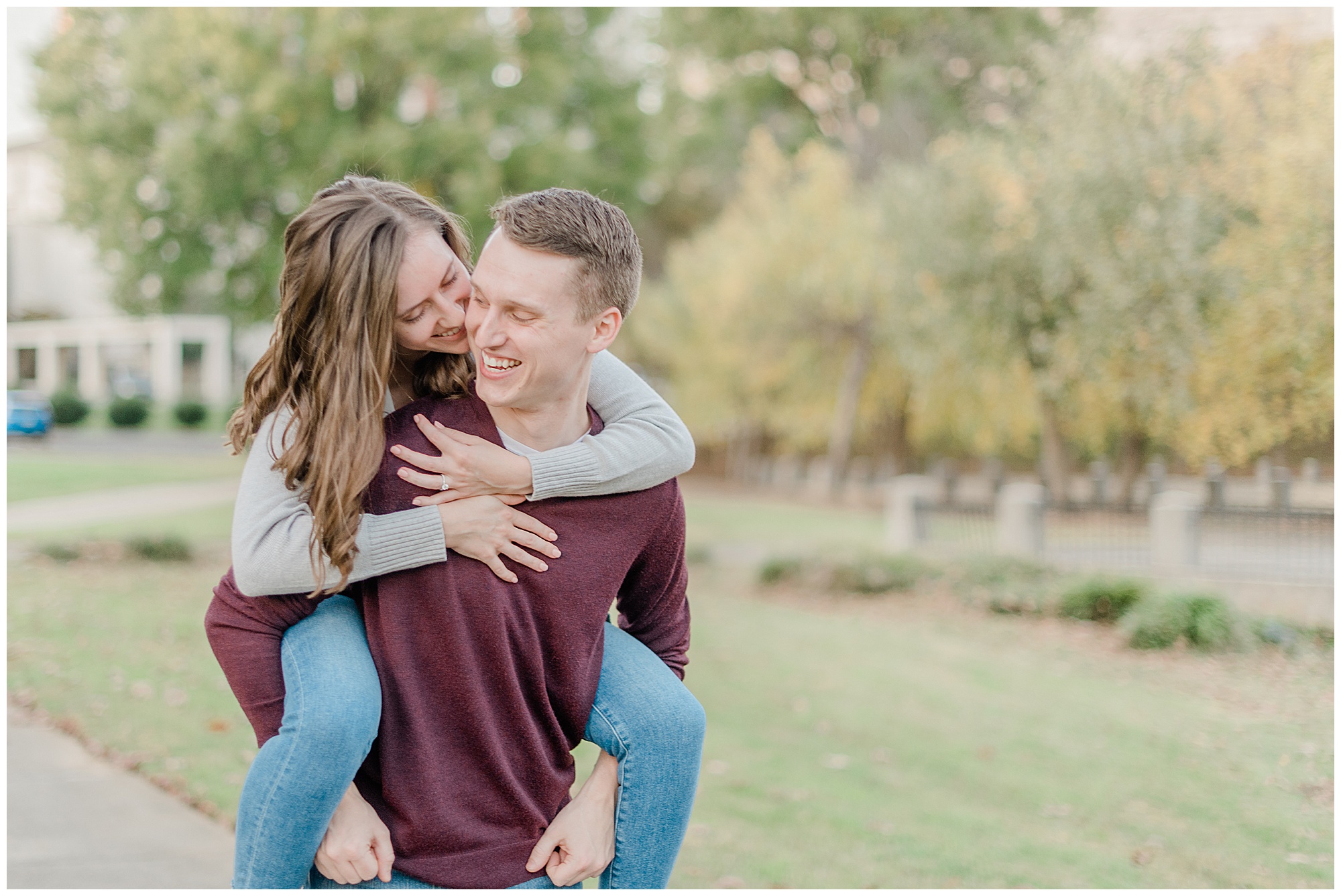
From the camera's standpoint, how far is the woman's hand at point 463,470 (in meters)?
1.85

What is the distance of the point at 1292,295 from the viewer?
36.2 ft

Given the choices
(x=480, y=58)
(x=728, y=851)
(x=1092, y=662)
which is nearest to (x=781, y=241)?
(x=480, y=58)

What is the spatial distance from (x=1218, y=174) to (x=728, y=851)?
11379 mm

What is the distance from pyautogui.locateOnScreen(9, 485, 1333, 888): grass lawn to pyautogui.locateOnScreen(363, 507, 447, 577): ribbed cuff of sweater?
10.9 ft

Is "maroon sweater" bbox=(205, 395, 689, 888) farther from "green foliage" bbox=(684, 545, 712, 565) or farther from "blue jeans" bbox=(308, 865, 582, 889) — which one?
"green foliage" bbox=(684, 545, 712, 565)

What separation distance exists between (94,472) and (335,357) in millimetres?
22363

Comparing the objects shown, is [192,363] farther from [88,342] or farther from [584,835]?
[584,835]

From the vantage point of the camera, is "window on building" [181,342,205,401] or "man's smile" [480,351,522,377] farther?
"window on building" [181,342,205,401]

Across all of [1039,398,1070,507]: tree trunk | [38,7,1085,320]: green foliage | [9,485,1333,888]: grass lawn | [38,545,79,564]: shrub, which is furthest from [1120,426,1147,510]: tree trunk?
[38,545,79,564]: shrub

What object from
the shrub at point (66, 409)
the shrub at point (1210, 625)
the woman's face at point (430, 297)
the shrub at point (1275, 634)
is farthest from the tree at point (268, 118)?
the woman's face at point (430, 297)

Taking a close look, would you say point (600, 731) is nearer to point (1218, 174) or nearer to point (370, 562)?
point (370, 562)

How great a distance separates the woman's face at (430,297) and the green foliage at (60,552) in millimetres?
11784

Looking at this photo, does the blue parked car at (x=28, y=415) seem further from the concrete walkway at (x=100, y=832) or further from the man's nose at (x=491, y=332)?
the man's nose at (x=491, y=332)

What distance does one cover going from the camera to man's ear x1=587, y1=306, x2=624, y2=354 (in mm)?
1877
